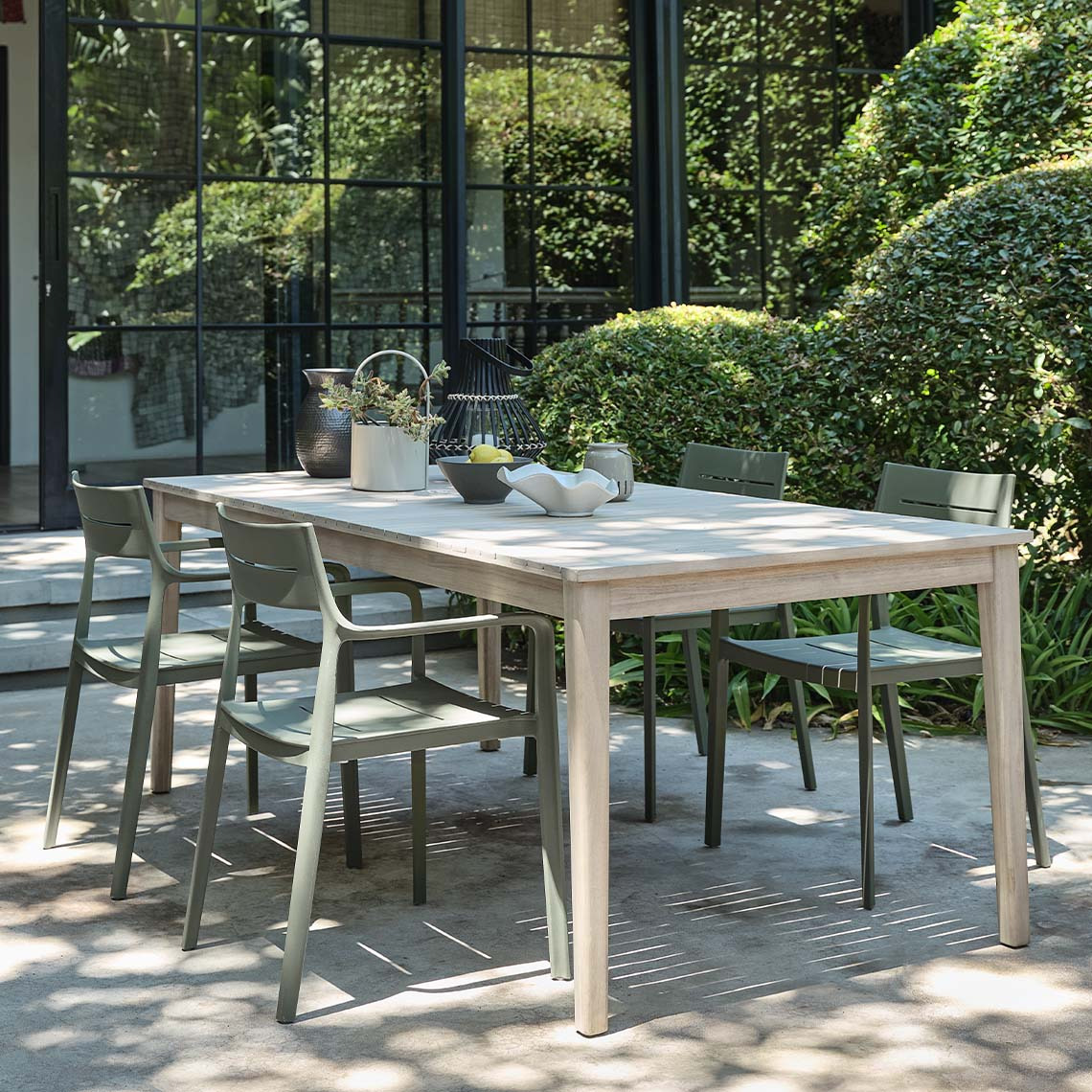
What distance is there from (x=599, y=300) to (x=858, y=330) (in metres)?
2.29

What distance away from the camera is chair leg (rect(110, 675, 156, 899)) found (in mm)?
3447

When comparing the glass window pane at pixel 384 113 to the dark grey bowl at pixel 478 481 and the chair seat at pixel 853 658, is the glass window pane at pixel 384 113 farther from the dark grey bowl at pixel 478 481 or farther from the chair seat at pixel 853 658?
the chair seat at pixel 853 658

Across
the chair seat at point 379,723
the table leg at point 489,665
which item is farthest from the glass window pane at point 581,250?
the chair seat at point 379,723

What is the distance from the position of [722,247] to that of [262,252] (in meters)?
2.25

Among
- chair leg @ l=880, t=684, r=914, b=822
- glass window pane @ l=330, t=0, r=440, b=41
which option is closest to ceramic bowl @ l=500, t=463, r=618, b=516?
chair leg @ l=880, t=684, r=914, b=822

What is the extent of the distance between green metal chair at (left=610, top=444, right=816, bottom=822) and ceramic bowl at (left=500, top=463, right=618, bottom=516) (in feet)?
2.01

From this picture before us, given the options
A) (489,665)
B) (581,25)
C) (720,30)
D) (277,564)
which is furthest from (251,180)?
(277,564)

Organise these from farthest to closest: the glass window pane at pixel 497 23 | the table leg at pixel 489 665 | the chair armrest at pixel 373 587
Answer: the glass window pane at pixel 497 23 < the table leg at pixel 489 665 < the chair armrest at pixel 373 587

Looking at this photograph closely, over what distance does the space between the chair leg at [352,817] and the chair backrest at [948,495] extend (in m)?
1.37

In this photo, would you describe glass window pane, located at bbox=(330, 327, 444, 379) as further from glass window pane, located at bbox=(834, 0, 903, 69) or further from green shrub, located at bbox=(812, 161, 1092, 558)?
glass window pane, located at bbox=(834, 0, 903, 69)

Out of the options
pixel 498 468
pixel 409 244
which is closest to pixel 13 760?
pixel 498 468

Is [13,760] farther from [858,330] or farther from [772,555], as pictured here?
[858,330]

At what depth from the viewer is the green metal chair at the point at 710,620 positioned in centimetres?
410

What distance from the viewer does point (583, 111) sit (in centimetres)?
760
